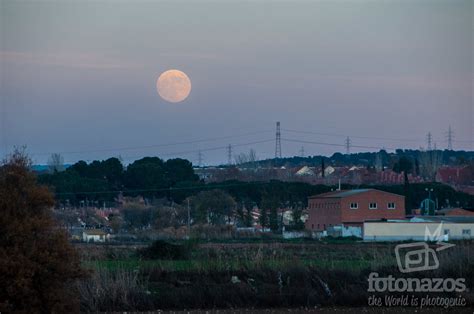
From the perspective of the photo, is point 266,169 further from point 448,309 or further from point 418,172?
point 448,309

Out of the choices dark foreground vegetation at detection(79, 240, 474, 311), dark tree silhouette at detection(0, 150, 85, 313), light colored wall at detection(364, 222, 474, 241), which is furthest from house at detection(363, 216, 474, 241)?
dark tree silhouette at detection(0, 150, 85, 313)

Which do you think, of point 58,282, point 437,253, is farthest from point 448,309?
point 58,282

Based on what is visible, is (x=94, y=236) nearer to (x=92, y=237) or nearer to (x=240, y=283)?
(x=92, y=237)

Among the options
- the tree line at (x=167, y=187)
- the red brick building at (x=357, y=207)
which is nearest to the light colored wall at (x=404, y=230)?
the red brick building at (x=357, y=207)

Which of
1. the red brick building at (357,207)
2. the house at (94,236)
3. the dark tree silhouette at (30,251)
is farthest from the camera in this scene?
the red brick building at (357,207)

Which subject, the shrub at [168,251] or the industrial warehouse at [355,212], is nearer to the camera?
the shrub at [168,251]

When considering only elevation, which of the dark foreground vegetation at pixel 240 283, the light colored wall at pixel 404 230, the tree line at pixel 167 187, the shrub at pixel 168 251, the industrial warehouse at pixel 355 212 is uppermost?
the tree line at pixel 167 187

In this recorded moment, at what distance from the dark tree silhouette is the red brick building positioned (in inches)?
1866

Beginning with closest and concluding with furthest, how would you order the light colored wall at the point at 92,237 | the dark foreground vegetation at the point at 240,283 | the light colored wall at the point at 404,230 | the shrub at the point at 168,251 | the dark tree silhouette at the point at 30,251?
the dark tree silhouette at the point at 30,251 < the dark foreground vegetation at the point at 240,283 < the shrub at the point at 168,251 < the light colored wall at the point at 404,230 < the light colored wall at the point at 92,237

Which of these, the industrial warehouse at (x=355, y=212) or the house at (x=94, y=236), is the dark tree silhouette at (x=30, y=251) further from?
the industrial warehouse at (x=355, y=212)

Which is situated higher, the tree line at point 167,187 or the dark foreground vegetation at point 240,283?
the tree line at point 167,187

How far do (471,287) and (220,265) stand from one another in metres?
6.59

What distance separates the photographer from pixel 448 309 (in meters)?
19.8

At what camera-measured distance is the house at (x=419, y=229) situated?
49625mm
